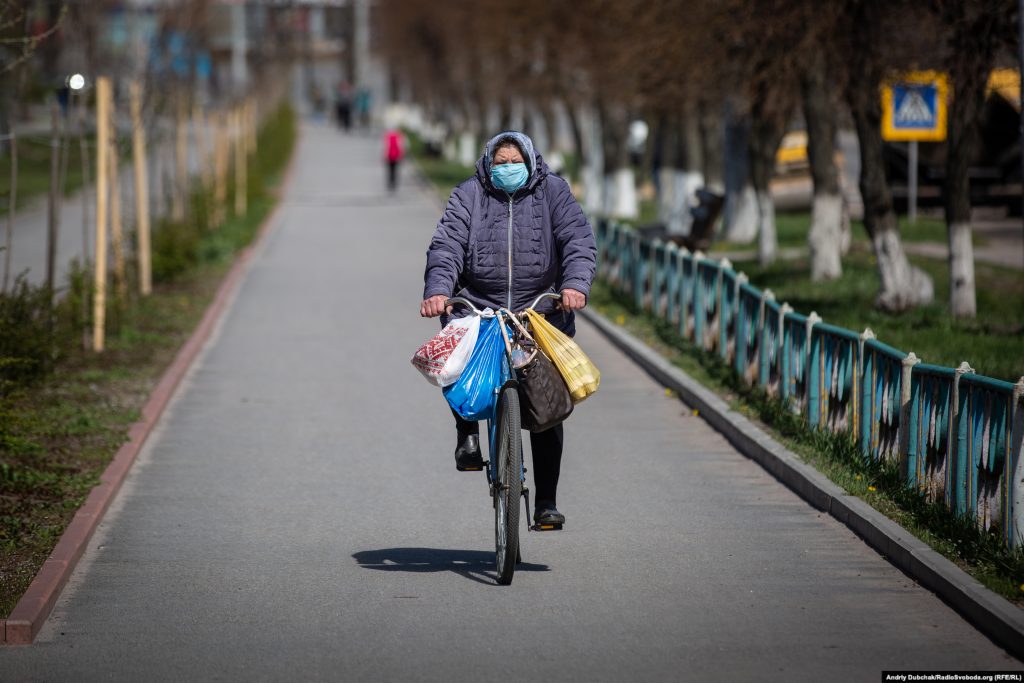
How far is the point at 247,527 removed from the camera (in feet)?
28.8

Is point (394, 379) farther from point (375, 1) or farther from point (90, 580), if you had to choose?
point (375, 1)

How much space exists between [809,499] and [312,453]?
11.2ft

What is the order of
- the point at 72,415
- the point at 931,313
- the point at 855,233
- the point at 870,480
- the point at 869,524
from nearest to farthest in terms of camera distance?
the point at 869,524
the point at 870,480
the point at 72,415
the point at 931,313
the point at 855,233

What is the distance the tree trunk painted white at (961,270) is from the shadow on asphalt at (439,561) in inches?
387

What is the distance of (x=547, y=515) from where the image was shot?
24.8ft

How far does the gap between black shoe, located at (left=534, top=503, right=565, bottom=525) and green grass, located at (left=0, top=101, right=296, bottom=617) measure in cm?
220

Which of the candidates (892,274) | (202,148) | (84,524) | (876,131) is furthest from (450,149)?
(84,524)

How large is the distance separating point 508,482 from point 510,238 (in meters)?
1.11

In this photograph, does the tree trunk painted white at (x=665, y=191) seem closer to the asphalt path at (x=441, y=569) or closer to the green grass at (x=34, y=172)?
the green grass at (x=34, y=172)

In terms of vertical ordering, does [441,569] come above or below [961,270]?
below

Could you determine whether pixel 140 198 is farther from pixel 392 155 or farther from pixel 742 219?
pixel 392 155

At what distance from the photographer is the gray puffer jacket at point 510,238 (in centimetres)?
752

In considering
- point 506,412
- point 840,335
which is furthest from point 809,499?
point 506,412

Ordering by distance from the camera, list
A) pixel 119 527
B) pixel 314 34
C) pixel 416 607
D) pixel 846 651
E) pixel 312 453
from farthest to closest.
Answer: pixel 314 34, pixel 312 453, pixel 119 527, pixel 416 607, pixel 846 651
